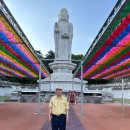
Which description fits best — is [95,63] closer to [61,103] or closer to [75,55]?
[61,103]

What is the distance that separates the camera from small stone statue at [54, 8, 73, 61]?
128 ft

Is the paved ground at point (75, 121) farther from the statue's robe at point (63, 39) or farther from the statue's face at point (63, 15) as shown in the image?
the statue's face at point (63, 15)

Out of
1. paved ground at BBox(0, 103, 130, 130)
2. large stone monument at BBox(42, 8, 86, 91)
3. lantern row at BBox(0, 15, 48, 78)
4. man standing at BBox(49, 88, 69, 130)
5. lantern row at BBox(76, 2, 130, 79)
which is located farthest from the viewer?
large stone monument at BBox(42, 8, 86, 91)

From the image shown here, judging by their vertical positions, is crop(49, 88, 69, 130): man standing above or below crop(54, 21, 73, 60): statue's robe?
below

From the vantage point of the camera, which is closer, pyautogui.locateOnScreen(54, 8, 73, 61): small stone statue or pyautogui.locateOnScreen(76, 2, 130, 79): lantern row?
pyautogui.locateOnScreen(76, 2, 130, 79): lantern row

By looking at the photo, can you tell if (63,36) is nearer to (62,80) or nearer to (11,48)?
(62,80)

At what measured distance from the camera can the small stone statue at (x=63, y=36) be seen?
38969mm

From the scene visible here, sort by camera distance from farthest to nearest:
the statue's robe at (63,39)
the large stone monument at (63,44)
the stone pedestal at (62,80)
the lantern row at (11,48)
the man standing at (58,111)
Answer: the statue's robe at (63,39) < the large stone monument at (63,44) < the stone pedestal at (62,80) < the lantern row at (11,48) < the man standing at (58,111)

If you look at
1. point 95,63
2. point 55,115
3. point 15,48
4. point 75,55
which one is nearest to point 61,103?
point 55,115

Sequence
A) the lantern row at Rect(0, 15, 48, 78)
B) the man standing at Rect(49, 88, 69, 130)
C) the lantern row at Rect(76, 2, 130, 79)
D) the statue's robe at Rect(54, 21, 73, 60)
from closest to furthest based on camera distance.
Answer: the man standing at Rect(49, 88, 69, 130) < the lantern row at Rect(76, 2, 130, 79) < the lantern row at Rect(0, 15, 48, 78) < the statue's robe at Rect(54, 21, 73, 60)

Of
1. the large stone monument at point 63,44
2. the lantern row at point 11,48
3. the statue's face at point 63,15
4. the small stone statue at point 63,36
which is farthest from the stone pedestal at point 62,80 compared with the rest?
the lantern row at point 11,48

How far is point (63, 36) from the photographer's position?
39.1 metres

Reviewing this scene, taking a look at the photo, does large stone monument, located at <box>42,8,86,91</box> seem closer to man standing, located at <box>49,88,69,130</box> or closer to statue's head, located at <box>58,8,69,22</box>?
statue's head, located at <box>58,8,69,22</box>

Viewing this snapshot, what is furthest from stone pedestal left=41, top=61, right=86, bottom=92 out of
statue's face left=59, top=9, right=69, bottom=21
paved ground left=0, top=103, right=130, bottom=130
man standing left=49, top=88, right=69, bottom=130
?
man standing left=49, top=88, right=69, bottom=130
